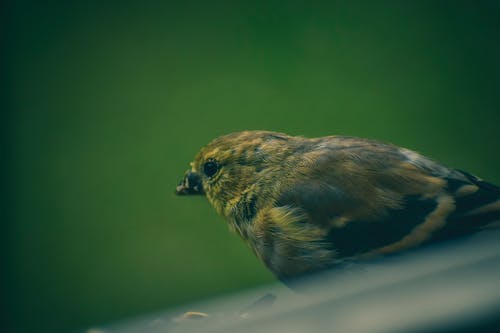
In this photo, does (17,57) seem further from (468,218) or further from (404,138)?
(468,218)

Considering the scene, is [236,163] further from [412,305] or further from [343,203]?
[412,305]

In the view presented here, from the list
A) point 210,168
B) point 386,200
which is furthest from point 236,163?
point 386,200

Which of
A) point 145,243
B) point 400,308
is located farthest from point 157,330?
point 145,243

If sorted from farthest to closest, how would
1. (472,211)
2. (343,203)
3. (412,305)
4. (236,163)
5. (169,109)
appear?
(169,109), (236,163), (343,203), (472,211), (412,305)

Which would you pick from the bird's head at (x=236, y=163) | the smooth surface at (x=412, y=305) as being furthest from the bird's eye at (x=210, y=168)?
the smooth surface at (x=412, y=305)

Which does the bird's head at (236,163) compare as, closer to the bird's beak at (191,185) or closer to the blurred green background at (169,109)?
the bird's beak at (191,185)

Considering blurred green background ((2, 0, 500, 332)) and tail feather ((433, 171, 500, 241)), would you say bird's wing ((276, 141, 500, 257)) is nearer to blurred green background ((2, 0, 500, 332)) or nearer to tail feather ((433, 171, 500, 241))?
tail feather ((433, 171, 500, 241))

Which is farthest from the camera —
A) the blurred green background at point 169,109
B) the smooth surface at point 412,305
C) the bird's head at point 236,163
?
the blurred green background at point 169,109
